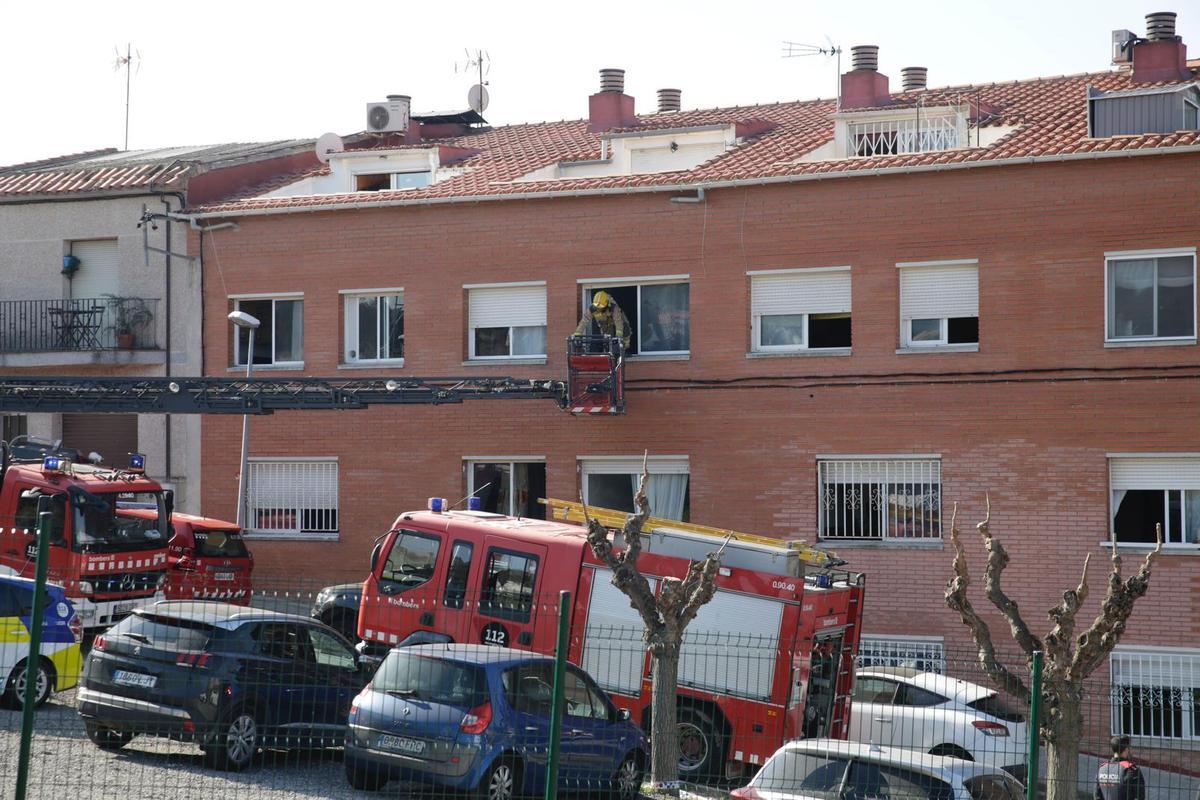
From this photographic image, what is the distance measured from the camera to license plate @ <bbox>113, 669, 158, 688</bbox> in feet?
42.1

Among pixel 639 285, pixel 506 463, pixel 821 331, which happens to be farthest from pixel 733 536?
pixel 506 463

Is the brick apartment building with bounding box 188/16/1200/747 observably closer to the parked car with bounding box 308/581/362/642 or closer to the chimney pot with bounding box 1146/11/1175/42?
the chimney pot with bounding box 1146/11/1175/42

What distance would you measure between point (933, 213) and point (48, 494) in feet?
41.2

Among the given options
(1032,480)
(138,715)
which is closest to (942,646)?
(1032,480)

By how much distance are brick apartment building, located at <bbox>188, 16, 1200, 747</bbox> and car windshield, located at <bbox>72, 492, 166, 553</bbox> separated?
4.78 metres

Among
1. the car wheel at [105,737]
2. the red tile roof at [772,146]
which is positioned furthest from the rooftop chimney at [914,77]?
the car wheel at [105,737]

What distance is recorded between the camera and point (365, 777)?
12.0 meters

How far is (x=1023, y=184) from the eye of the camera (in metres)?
20.9

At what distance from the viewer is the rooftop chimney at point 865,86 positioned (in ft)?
86.0

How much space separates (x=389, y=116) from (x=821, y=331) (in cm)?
1215

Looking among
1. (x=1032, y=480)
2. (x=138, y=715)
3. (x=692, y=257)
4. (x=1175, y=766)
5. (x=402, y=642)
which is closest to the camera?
(x=138, y=715)

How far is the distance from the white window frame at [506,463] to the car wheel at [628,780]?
10862 mm

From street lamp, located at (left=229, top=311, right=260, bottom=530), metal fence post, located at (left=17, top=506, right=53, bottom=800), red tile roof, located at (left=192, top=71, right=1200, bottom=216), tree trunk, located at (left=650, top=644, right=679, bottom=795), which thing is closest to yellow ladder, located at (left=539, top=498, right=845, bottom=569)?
tree trunk, located at (left=650, top=644, right=679, bottom=795)

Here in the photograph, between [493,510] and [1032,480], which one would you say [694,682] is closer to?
[1032,480]
